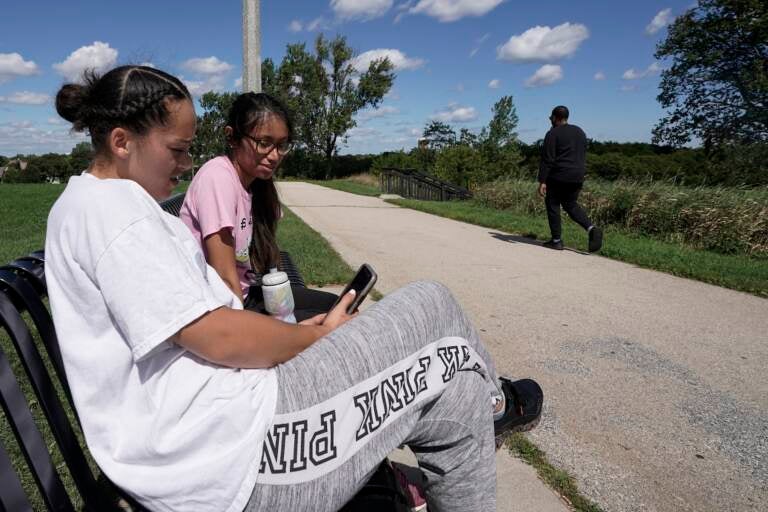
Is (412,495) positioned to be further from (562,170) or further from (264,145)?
(562,170)

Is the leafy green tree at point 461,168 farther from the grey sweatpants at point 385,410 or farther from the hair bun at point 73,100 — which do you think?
the hair bun at point 73,100

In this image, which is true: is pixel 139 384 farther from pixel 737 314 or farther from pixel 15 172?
pixel 15 172

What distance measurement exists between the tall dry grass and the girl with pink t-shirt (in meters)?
6.83

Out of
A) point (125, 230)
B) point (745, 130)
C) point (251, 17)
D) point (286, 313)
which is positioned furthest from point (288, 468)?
point (745, 130)

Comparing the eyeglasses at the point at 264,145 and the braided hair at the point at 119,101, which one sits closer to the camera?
the braided hair at the point at 119,101

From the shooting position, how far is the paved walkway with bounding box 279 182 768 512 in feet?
7.47

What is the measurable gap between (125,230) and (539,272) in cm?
536

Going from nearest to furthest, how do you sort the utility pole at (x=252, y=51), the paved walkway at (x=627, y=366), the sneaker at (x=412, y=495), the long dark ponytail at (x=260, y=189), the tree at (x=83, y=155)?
the tree at (x=83, y=155) < the sneaker at (x=412, y=495) < the paved walkway at (x=627, y=366) < the long dark ponytail at (x=260, y=189) < the utility pole at (x=252, y=51)

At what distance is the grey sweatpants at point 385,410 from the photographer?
137cm

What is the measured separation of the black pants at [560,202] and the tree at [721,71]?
2061 centimetres

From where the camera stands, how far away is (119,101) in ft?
4.82

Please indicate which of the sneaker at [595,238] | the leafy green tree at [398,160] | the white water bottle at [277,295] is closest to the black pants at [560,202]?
the sneaker at [595,238]

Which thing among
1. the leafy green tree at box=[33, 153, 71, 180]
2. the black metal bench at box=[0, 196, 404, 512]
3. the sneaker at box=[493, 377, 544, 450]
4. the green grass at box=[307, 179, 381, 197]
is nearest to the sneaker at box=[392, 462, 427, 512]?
the black metal bench at box=[0, 196, 404, 512]

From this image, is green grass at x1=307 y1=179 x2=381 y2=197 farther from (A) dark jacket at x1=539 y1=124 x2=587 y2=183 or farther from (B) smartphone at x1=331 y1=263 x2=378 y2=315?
(B) smartphone at x1=331 y1=263 x2=378 y2=315
